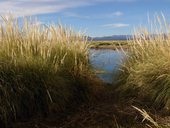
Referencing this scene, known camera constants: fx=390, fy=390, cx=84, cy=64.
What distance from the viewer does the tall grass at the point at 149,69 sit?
227 inches

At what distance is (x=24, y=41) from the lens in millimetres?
6488

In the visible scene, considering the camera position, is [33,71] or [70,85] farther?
[70,85]

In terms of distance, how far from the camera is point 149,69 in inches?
252

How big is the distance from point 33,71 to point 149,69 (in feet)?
6.39

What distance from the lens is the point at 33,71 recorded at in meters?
5.67

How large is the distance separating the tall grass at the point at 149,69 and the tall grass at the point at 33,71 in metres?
0.87

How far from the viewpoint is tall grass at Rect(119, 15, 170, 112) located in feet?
19.0

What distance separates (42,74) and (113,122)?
1.31 metres

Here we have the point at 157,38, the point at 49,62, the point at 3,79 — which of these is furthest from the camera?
the point at 157,38

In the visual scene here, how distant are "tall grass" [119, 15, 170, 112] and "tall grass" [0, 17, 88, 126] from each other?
869mm

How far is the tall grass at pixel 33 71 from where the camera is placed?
521 cm

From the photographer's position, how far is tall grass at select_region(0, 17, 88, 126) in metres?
5.21

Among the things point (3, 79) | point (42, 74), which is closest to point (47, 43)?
point (42, 74)

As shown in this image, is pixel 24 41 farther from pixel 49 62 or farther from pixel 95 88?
pixel 95 88
